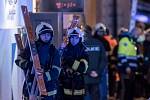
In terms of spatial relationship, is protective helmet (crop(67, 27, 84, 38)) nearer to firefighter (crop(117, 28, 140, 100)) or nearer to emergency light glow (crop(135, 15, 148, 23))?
firefighter (crop(117, 28, 140, 100))

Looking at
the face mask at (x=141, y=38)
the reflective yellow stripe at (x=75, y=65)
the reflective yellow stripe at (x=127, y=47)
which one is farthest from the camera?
the face mask at (x=141, y=38)

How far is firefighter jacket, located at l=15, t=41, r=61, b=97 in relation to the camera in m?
5.72

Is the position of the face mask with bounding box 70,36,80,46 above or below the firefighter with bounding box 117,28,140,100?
above

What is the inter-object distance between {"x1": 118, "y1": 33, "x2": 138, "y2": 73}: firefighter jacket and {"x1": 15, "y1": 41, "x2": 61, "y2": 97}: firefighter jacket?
170 inches

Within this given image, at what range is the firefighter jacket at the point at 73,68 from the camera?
20.6 ft

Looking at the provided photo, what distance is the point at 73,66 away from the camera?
247 inches

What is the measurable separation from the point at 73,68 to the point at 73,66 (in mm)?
23

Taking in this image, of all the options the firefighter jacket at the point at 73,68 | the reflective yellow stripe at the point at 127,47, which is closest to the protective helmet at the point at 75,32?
the firefighter jacket at the point at 73,68

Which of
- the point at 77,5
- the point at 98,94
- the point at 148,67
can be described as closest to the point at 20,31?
the point at 77,5

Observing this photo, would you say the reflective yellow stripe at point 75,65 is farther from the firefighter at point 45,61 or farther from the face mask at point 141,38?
the face mask at point 141,38

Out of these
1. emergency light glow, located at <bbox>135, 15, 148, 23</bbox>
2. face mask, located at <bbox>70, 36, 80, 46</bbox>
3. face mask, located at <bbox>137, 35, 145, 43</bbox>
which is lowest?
face mask, located at <bbox>137, 35, 145, 43</bbox>

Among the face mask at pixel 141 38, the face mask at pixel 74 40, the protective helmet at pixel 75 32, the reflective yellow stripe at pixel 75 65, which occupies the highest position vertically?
the protective helmet at pixel 75 32

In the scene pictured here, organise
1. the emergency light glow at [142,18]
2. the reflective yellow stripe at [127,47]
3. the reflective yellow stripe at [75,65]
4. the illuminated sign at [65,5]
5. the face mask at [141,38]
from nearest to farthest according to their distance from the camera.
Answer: the reflective yellow stripe at [75,65] → the illuminated sign at [65,5] → the reflective yellow stripe at [127,47] → the face mask at [141,38] → the emergency light glow at [142,18]

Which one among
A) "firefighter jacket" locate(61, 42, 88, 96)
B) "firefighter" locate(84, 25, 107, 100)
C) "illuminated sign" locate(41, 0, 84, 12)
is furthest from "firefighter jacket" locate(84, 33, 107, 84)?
"firefighter jacket" locate(61, 42, 88, 96)
